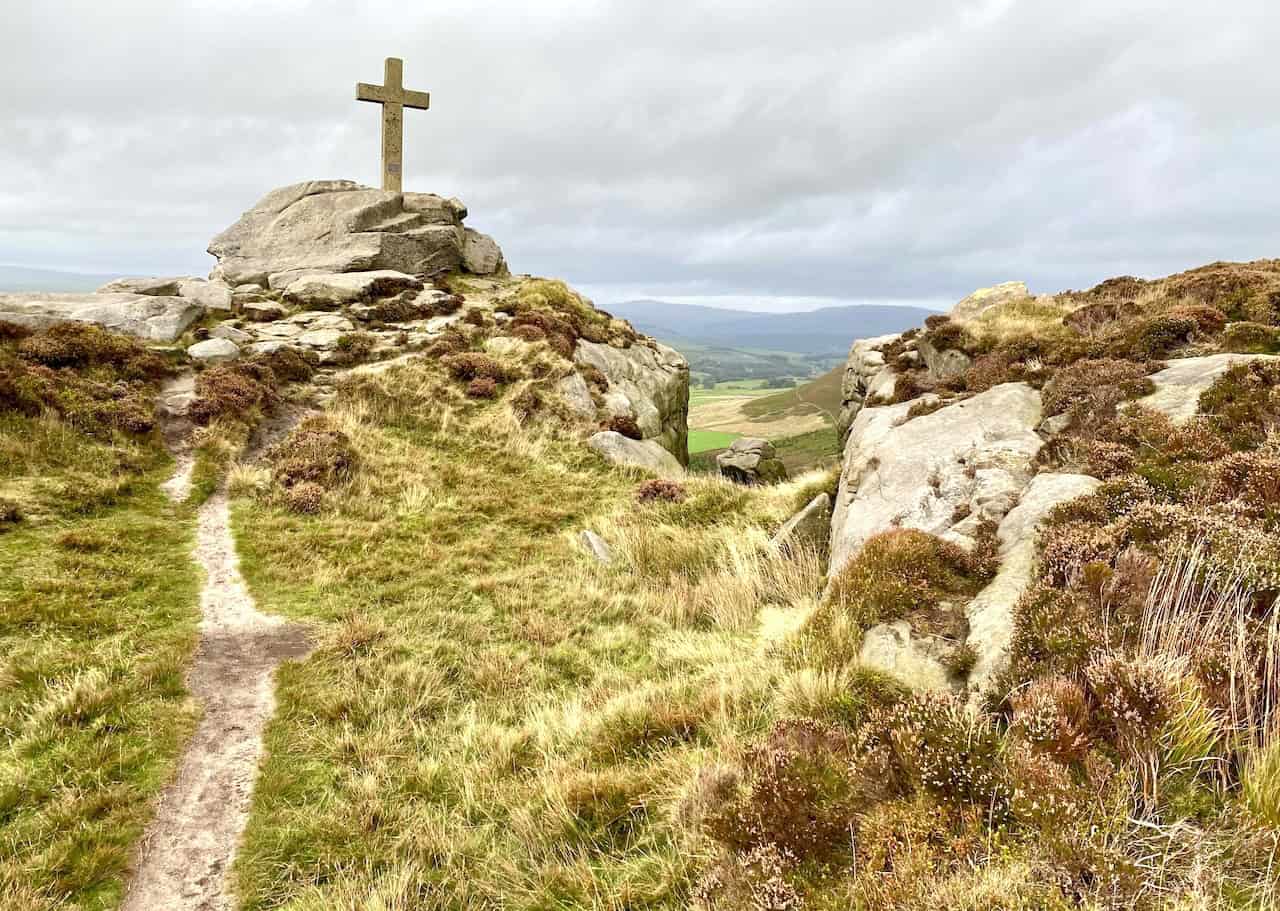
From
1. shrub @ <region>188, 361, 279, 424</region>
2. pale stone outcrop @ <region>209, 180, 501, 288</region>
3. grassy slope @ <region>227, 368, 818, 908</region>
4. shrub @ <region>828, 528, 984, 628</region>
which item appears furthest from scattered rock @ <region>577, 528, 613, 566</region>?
pale stone outcrop @ <region>209, 180, 501, 288</region>

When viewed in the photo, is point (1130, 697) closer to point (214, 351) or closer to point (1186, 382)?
point (1186, 382)

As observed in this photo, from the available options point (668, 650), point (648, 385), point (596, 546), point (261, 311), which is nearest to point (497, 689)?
point (668, 650)

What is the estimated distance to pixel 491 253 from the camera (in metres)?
36.5

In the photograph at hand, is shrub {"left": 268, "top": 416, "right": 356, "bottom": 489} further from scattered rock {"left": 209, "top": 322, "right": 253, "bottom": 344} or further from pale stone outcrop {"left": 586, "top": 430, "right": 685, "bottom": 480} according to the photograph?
scattered rock {"left": 209, "top": 322, "right": 253, "bottom": 344}

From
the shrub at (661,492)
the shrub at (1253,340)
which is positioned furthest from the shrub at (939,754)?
the shrub at (1253,340)

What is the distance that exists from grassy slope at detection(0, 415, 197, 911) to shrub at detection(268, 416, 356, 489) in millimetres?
2652

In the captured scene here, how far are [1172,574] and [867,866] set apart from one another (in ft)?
14.6

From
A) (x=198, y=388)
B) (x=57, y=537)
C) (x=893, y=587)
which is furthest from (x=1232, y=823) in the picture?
(x=198, y=388)

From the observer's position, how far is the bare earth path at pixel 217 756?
4.93 m

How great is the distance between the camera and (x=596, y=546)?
13453 mm

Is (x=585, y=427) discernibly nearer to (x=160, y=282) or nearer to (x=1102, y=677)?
(x=1102, y=677)

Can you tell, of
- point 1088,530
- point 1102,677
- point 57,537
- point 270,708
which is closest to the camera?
point 1102,677

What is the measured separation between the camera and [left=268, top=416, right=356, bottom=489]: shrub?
49.7 ft

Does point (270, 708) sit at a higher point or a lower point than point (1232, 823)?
lower
